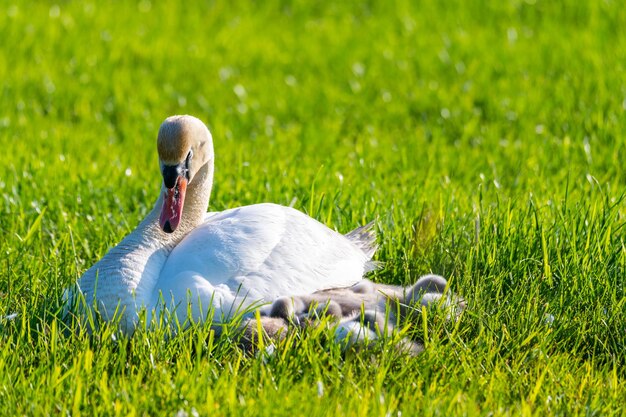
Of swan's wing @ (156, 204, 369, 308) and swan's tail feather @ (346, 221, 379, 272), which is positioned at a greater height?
swan's wing @ (156, 204, 369, 308)

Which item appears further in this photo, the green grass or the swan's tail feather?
the swan's tail feather

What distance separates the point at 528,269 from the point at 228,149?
3201 millimetres

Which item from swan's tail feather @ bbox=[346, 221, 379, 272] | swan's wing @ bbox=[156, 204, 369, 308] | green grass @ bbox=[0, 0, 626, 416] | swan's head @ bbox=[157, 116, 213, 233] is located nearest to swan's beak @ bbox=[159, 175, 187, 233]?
swan's head @ bbox=[157, 116, 213, 233]

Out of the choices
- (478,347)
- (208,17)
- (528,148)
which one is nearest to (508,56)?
(528,148)

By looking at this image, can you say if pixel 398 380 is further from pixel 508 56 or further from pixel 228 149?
pixel 508 56

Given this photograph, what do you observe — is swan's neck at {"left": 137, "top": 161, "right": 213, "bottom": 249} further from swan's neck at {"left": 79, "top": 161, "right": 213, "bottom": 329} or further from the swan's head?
Result: the swan's head

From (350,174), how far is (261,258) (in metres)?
2.21

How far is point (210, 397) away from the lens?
3623 mm

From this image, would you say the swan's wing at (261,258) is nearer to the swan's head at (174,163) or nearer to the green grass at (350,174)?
the swan's head at (174,163)

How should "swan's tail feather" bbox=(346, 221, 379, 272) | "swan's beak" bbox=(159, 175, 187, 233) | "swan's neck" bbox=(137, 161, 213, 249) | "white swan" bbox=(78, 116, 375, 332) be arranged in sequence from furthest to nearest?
"swan's tail feather" bbox=(346, 221, 379, 272), "swan's neck" bbox=(137, 161, 213, 249), "swan's beak" bbox=(159, 175, 187, 233), "white swan" bbox=(78, 116, 375, 332)

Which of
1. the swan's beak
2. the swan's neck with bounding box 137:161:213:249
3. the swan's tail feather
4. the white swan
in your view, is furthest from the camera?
the swan's tail feather

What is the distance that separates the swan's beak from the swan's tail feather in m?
0.97

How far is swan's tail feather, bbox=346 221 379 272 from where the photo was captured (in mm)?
5176

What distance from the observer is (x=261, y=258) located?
15.1 ft
